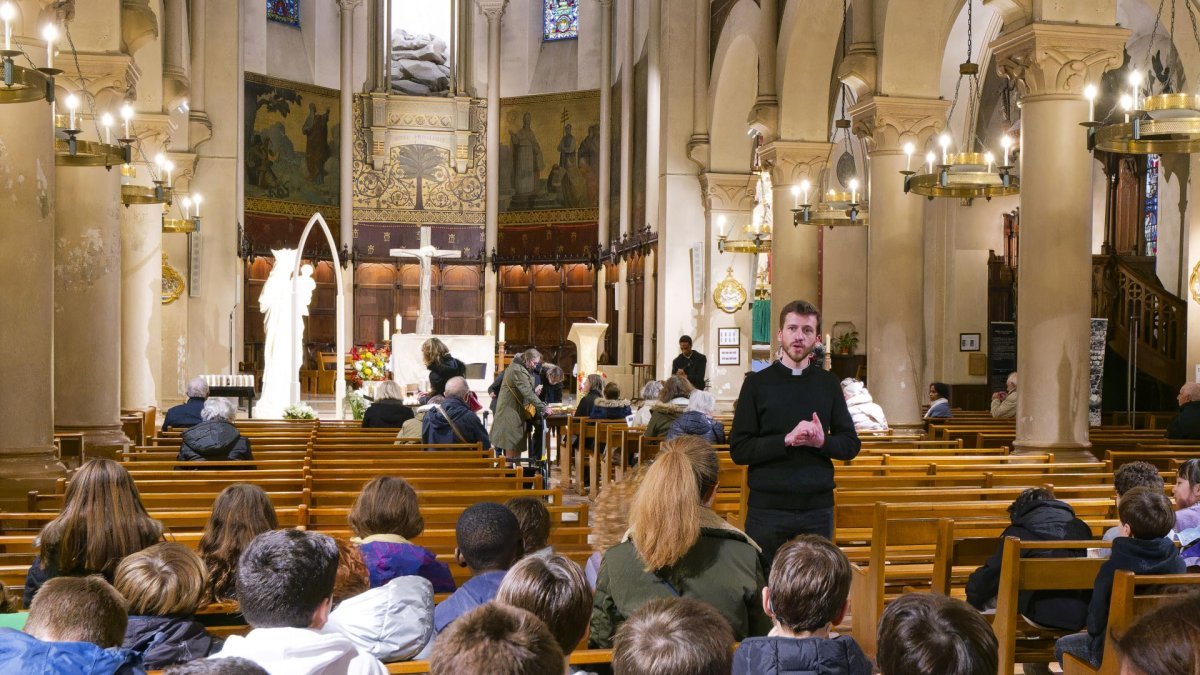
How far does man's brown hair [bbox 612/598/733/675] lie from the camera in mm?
2311

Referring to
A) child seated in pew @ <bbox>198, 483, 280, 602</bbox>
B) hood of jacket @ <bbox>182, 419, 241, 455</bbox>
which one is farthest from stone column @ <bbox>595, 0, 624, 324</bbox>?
child seated in pew @ <bbox>198, 483, 280, 602</bbox>

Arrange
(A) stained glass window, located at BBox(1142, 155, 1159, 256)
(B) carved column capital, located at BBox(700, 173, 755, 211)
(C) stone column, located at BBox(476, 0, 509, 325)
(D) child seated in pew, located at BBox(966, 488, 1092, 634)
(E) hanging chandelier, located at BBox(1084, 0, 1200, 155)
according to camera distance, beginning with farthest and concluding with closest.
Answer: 1. (C) stone column, located at BBox(476, 0, 509, 325)
2. (B) carved column capital, located at BBox(700, 173, 755, 211)
3. (A) stained glass window, located at BBox(1142, 155, 1159, 256)
4. (E) hanging chandelier, located at BBox(1084, 0, 1200, 155)
5. (D) child seated in pew, located at BBox(966, 488, 1092, 634)

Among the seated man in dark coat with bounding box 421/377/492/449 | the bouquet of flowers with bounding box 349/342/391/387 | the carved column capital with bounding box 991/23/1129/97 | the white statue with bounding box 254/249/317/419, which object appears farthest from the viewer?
the bouquet of flowers with bounding box 349/342/391/387

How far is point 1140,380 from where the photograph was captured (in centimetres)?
1620

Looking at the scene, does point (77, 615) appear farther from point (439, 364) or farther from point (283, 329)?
point (283, 329)

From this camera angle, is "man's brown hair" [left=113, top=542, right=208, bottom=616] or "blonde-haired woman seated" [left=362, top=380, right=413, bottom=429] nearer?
"man's brown hair" [left=113, top=542, right=208, bottom=616]

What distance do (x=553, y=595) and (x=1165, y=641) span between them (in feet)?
4.67

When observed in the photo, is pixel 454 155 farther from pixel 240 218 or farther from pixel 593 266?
pixel 240 218

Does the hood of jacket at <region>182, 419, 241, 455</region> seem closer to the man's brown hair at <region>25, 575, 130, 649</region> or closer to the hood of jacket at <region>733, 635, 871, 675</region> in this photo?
the man's brown hair at <region>25, 575, 130, 649</region>

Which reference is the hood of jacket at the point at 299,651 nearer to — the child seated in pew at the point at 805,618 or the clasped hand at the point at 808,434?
the child seated in pew at the point at 805,618

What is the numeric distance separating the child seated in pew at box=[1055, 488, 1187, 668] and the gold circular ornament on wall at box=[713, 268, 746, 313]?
15.7m

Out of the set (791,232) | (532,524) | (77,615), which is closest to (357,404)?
(791,232)

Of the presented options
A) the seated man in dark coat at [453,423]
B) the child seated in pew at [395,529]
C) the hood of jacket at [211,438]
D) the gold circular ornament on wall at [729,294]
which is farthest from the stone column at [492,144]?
the child seated in pew at [395,529]

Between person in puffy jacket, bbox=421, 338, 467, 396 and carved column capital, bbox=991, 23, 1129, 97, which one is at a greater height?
carved column capital, bbox=991, 23, 1129, 97
